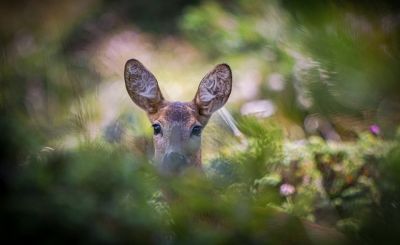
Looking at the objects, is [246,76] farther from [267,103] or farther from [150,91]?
Answer: [150,91]

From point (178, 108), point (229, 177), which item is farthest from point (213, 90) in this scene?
point (229, 177)

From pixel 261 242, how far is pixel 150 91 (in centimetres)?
311

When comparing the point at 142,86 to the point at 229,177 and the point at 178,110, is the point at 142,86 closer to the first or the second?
the point at 178,110

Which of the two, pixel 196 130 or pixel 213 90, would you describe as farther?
pixel 213 90

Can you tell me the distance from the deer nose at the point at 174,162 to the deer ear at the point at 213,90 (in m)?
0.70

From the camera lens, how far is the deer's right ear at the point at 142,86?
4652 mm

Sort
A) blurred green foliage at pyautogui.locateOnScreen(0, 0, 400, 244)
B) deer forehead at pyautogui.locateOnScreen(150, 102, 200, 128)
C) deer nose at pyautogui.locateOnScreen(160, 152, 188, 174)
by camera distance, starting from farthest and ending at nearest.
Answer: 1. deer forehead at pyautogui.locateOnScreen(150, 102, 200, 128)
2. deer nose at pyautogui.locateOnScreen(160, 152, 188, 174)
3. blurred green foliage at pyautogui.locateOnScreen(0, 0, 400, 244)

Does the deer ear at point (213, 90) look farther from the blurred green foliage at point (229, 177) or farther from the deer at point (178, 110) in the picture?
the blurred green foliage at point (229, 177)

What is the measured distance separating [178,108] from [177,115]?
9 centimetres

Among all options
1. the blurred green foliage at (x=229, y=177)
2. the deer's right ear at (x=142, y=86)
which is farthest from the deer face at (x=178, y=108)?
the blurred green foliage at (x=229, y=177)

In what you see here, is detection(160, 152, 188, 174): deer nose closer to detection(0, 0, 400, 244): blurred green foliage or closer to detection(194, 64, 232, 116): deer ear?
detection(194, 64, 232, 116): deer ear

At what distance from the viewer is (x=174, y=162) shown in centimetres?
407

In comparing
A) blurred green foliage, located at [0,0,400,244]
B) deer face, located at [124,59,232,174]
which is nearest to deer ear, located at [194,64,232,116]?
deer face, located at [124,59,232,174]

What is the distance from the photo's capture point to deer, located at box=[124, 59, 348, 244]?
437 centimetres
